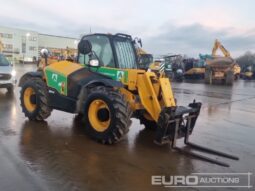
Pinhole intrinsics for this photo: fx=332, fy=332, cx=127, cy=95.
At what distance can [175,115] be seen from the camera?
6.46m

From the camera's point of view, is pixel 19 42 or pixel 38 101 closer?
pixel 38 101

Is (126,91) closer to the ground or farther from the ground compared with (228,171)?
farther from the ground

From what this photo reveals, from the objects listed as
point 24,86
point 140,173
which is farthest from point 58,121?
point 140,173

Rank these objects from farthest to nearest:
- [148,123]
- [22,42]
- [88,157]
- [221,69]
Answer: [22,42] < [221,69] < [148,123] < [88,157]

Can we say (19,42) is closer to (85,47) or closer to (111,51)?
(111,51)

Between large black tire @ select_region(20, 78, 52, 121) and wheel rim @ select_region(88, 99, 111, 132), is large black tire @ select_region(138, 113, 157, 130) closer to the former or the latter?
wheel rim @ select_region(88, 99, 111, 132)

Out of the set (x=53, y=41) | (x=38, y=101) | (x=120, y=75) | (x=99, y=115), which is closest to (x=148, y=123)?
(x=120, y=75)

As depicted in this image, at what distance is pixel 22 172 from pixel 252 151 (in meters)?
4.76

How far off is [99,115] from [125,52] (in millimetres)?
1909

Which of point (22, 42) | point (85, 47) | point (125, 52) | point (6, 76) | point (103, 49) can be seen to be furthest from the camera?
point (22, 42)

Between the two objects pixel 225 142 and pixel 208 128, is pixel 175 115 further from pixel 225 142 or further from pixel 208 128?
pixel 208 128

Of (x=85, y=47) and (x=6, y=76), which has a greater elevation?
(x=85, y=47)

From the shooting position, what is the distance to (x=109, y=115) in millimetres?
6723

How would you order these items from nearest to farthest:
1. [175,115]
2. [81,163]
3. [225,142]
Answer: [81,163] → [175,115] → [225,142]
